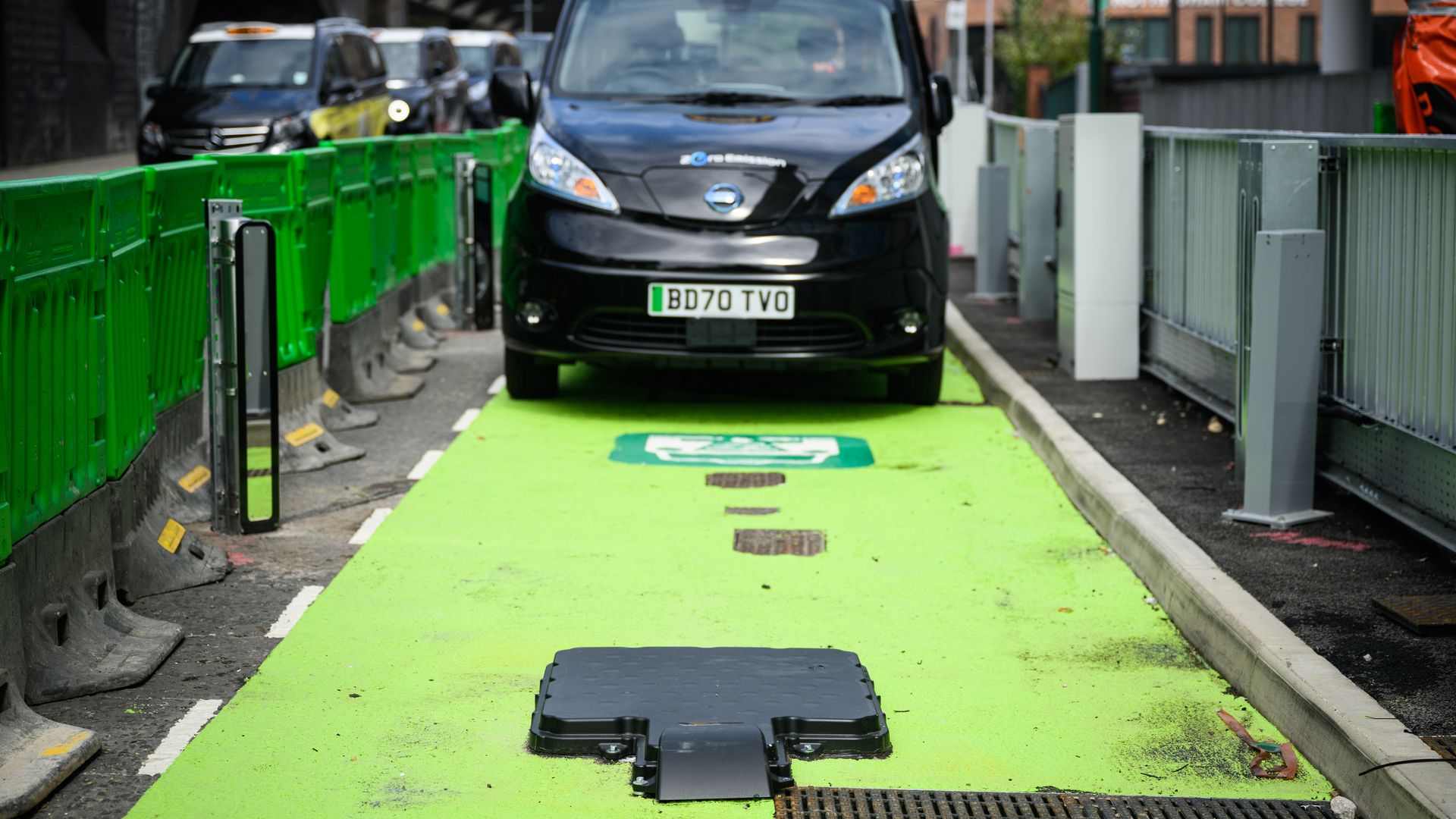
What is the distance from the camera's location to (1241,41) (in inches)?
1330

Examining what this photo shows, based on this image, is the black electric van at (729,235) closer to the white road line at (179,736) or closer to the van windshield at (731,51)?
the van windshield at (731,51)

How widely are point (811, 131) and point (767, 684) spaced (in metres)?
4.93

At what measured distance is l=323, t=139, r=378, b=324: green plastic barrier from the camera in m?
9.97

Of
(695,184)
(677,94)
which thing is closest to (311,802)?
(695,184)

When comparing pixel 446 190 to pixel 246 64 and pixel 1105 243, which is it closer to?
pixel 1105 243

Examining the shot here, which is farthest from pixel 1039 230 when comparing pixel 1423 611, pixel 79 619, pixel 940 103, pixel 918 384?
pixel 79 619

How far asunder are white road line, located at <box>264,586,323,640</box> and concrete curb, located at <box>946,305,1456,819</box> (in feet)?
8.63

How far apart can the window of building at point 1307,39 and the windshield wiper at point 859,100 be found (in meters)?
25.0

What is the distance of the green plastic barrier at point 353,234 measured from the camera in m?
9.97

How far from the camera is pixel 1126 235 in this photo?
1016 cm

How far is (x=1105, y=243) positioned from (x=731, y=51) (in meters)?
2.25

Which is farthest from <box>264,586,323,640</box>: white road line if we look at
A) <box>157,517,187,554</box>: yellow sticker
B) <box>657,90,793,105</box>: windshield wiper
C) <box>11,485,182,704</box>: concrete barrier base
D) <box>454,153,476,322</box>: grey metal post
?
<box>454,153,476,322</box>: grey metal post

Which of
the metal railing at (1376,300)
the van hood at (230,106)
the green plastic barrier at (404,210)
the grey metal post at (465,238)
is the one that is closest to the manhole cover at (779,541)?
the metal railing at (1376,300)

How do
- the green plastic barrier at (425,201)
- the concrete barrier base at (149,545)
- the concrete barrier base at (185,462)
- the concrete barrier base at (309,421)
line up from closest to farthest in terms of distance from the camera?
the concrete barrier base at (149,545), the concrete barrier base at (185,462), the concrete barrier base at (309,421), the green plastic barrier at (425,201)
